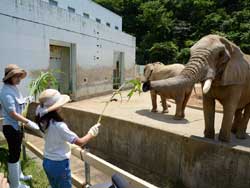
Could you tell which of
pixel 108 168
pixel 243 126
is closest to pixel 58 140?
pixel 108 168

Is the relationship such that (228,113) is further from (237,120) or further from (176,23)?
(176,23)

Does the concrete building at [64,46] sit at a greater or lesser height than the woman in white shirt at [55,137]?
greater

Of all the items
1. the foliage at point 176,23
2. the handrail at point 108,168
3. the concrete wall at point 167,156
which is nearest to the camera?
the handrail at point 108,168

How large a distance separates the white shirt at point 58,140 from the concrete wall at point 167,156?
7.95 ft

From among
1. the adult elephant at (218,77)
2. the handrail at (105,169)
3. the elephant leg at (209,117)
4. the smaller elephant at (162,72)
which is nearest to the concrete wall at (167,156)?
the elephant leg at (209,117)

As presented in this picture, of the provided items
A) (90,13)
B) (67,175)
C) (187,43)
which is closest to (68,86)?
(67,175)

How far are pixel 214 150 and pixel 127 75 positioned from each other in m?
13.9

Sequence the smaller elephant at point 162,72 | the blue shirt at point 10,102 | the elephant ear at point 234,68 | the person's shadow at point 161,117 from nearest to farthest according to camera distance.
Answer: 1. the blue shirt at point 10,102
2. the elephant ear at point 234,68
3. the person's shadow at point 161,117
4. the smaller elephant at point 162,72

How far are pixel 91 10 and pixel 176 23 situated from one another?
397 inches

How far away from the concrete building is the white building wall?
2.24 feet

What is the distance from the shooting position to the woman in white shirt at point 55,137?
2783 millimetres

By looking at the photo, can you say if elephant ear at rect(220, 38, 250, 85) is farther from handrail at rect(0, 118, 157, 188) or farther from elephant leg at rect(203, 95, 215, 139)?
handrail at rect(0, 118, 157, 188)

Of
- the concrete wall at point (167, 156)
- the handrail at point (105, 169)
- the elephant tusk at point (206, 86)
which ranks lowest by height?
the concrete wall at point (167, 156)

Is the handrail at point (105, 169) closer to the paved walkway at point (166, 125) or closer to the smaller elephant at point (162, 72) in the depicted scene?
the paved walkway at point (166, 125)
